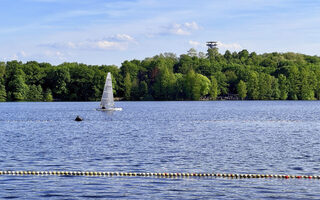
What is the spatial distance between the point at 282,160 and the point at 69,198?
19.4 meters

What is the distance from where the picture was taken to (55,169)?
37219mm

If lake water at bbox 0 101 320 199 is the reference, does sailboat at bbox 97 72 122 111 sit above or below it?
above

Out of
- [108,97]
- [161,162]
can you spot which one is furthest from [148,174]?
[108,97]

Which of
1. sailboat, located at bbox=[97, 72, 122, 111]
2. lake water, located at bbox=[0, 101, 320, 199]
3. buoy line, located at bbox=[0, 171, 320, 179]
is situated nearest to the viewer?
lake water, located at bbox=[0, 101, 320, 199]

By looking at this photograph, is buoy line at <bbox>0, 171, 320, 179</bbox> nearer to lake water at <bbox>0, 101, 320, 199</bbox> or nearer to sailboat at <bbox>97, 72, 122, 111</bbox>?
lake water at <bbox>0, 101, 320, 199</bbox>

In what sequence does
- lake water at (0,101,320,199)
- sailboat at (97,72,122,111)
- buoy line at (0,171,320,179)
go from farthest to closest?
1. sailboat at (97,72,122,111)
2. buoy line at (0,171,320,179)
3. lake water at (0,101,320,199)

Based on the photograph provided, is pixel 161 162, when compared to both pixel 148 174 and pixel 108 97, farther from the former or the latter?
pixel 108 97

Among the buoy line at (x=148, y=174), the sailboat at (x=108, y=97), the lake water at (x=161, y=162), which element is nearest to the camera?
the lake water at (x=161, y=162)

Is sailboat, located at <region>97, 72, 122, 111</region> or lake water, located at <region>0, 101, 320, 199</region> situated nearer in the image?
lake water, located at <region>0, 101, 320, 199</region>

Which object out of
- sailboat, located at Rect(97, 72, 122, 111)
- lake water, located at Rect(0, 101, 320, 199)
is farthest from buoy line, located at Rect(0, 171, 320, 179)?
sailboat, located at Rect(97, 72, 122, 111)

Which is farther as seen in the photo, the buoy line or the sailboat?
the sailboat

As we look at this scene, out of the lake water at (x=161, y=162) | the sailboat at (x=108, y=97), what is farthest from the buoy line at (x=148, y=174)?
the sailboat at (x=108, y=97)

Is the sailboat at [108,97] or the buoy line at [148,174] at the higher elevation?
the sailboat at [108,97]

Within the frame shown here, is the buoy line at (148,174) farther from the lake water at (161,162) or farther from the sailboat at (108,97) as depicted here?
the sailboat at (108,97)
